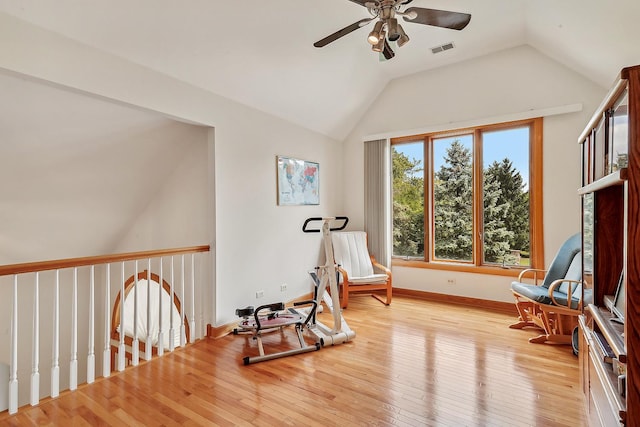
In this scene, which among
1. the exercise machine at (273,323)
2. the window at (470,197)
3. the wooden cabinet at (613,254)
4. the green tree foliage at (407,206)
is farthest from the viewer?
the green tree foliage at (407,206)

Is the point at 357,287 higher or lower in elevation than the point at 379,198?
lower

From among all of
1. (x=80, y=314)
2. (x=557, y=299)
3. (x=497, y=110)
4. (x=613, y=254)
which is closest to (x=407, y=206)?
(x=497, y=110)

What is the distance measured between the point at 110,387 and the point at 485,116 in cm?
500

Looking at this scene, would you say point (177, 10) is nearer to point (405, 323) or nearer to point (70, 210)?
point (70, 210)

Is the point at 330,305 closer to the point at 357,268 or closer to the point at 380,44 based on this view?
the point at 357,268

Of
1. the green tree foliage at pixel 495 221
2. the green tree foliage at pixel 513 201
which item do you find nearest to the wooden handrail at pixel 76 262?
the green tree foliage at pixel 495 221

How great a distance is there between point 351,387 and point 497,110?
385 cm

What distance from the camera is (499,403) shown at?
219 centimetres

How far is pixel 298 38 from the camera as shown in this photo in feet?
10.7

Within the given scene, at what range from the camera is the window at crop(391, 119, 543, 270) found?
13.5ft

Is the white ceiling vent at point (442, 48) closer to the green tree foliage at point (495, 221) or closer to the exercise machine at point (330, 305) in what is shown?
the green tree foliage at point (495, 221)

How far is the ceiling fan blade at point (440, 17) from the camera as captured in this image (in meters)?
2.28

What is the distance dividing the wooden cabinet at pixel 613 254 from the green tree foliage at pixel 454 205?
244cm

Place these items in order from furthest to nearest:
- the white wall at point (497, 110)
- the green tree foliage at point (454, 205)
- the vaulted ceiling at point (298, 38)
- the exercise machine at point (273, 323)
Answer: the green tree foliage at point (454, 205) → the white wall at point (497, 110) → the exercise machine at point (273, 323) → the vaulted ceiling at point (298, 38)
